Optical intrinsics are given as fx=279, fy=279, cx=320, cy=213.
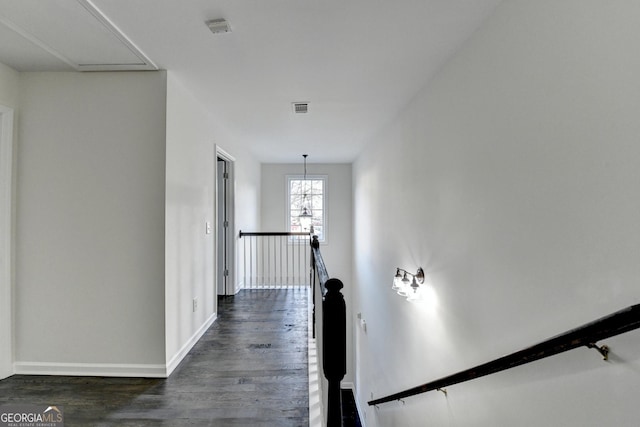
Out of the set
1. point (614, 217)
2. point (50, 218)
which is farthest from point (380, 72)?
point (50, 218)

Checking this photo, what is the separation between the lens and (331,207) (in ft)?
23.2

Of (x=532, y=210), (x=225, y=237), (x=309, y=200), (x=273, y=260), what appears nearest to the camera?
(x=532, y=210)

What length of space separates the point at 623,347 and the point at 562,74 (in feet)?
3.28

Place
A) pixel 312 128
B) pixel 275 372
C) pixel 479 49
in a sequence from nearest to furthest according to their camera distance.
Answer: pixel 479 49 → pixel 275 372 → pixel 312 128

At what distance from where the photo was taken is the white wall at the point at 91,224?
2.29 m

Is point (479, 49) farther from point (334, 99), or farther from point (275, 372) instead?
Answer: point (275, 372)

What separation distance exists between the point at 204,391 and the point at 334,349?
1776mm

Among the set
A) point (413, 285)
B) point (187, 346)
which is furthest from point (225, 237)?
point (413, 285)

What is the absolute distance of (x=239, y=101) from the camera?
2920 mm

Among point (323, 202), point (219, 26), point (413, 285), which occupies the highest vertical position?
point (219, 26)

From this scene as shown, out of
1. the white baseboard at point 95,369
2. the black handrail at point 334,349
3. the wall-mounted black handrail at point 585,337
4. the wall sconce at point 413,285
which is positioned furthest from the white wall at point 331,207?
the black handrail at point 334,349

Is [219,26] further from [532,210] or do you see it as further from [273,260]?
[273,260]

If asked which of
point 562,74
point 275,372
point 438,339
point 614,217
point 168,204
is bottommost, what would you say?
point 275,372

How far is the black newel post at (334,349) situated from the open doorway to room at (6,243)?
2881mm
